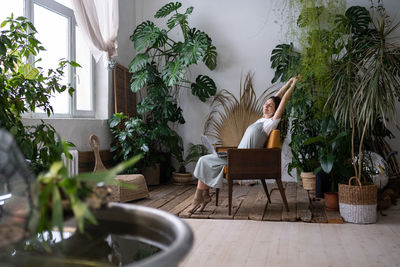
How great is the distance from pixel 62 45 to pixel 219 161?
7.81 feet

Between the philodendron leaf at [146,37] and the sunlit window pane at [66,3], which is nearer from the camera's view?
the sunlit window pane at [66,3]

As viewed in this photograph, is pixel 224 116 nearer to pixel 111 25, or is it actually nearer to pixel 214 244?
pixel 111 25

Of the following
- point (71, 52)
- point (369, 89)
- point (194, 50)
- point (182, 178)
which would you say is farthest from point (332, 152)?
point (71, 52)

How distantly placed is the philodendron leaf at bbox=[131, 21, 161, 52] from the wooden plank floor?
201 cm

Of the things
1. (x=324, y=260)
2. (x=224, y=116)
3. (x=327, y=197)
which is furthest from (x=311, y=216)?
(x=224, y=116)

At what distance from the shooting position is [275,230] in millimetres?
3340

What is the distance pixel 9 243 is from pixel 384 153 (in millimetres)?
5434

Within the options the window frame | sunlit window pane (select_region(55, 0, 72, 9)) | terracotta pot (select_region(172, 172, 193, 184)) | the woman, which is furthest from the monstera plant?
the woman

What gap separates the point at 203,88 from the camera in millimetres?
6047

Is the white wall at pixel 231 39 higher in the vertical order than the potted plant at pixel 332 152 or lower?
higher

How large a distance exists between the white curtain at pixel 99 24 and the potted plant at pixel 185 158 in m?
1.68

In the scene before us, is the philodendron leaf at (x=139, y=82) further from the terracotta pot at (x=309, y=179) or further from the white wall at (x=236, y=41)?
the terracotta pot at (x=309, y=179)

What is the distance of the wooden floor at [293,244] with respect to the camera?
102 inches

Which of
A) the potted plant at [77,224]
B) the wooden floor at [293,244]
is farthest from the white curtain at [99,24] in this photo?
the potted plant at [77,224]
